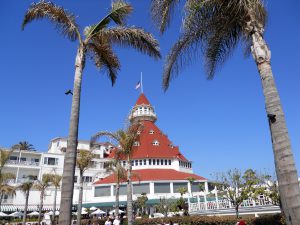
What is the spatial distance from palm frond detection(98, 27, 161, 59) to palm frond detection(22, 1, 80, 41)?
1182 millimetres

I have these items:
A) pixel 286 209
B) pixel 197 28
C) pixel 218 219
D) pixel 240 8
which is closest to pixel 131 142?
pixel 218 219

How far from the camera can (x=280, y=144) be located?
6465mm

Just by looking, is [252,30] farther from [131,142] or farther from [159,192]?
[159,192]

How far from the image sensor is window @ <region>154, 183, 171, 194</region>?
5297 centimetres

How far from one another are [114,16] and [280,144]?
7993 millimetres

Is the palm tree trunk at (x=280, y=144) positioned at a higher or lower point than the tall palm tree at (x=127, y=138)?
lower

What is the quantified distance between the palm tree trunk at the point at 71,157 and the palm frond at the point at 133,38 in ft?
5.75

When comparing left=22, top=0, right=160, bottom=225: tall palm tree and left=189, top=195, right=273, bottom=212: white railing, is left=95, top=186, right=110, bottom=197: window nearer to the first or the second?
left=189, top=195, right=273, bottom=212: white railing

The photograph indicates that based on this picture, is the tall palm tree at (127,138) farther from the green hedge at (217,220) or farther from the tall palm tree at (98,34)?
the tall palm tree at (98,34)

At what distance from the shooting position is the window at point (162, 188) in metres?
53.0

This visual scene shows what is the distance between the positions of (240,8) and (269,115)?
344cm

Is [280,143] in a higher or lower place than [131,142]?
lower

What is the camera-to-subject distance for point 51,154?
202 ft

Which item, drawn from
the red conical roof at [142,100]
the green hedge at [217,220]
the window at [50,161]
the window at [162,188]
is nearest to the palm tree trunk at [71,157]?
the green hedge at [217,220]
